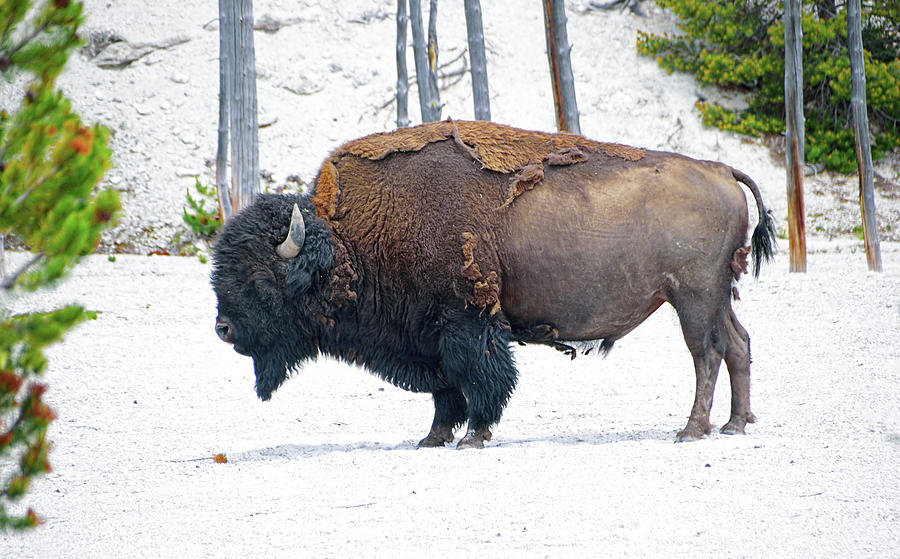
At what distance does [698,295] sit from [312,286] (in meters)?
2.53

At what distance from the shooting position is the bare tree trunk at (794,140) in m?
12.6

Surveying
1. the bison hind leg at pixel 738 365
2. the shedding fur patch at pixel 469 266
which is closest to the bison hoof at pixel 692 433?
the bison hind leg at pixel 738 365

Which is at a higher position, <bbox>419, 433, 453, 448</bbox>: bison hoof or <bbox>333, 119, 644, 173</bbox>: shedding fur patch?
<bbox>333, 119, 644, 173</bbox>: shedding fur patch

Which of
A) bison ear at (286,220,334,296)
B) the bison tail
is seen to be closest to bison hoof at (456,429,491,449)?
bison ear at (286,220,334,296)

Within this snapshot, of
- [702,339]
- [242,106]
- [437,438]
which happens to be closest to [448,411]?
[437,438]

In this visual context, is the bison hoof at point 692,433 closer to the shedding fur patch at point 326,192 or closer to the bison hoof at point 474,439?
Result: the bison hoof at point 474,439

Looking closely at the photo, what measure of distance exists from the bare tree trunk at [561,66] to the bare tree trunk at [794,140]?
3607 mm

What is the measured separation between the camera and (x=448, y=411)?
19.6ft

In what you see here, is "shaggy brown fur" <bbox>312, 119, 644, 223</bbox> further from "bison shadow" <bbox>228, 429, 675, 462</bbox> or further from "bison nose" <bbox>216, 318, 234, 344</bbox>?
"bison shadow" <bbox>228, 429, 675, 462</bbox>

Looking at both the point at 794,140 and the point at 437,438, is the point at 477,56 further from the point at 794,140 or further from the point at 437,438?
the point at 437,438

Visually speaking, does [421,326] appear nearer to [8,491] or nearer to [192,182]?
[8,491]

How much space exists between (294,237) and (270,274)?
1.03 feet

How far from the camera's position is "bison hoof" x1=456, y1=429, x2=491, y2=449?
5.55 metres

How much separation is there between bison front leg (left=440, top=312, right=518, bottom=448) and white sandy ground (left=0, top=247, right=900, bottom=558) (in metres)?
0.31
